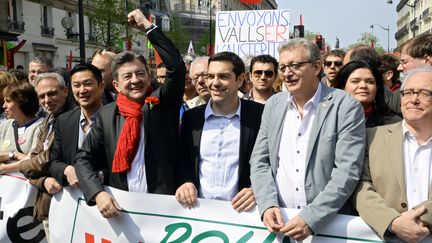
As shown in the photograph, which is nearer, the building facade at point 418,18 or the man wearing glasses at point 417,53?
the man wearing glasses at point 417,53

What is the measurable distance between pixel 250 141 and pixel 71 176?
4.40ft

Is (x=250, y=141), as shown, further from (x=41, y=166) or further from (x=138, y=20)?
(x=41, y=166)

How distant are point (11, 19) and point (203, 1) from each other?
4675 cm

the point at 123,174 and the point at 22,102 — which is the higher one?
the point at 22,102

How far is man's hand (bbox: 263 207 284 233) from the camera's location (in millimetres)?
2727

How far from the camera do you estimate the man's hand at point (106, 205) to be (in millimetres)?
3186

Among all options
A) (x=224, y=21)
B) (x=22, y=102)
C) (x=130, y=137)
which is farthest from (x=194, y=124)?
(x=224, y=21)

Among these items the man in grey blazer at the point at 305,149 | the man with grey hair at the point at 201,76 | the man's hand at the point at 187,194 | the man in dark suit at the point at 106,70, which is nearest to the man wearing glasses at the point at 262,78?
the man with grey hair at the point at 201,76

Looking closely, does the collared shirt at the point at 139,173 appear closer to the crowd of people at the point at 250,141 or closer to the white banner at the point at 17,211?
the crowd of people at the point at 250,141

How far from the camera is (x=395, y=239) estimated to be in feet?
8.37

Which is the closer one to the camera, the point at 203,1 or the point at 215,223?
the point at 215,223

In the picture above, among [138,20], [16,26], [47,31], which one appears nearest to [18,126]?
[138,20]

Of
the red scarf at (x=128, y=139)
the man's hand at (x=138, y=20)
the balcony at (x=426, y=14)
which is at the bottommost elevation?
the red scarf at (x=128, y=139)

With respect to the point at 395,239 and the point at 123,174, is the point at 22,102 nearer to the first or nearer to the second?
the point at 123,174
